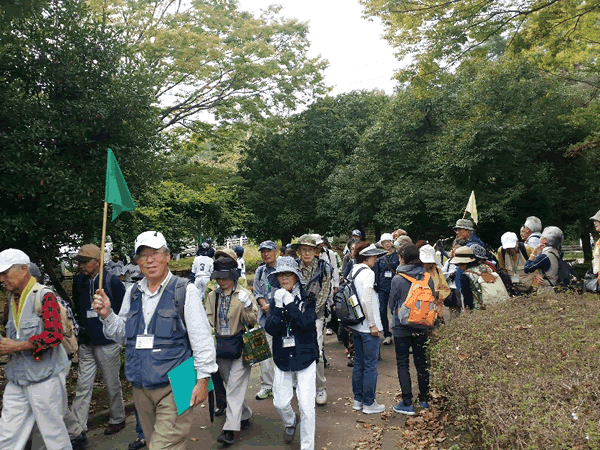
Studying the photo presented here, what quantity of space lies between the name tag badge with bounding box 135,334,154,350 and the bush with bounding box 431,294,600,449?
2.30 meters

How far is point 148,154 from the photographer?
8.55 m

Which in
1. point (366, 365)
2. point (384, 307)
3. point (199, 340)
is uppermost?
point (199, 340)

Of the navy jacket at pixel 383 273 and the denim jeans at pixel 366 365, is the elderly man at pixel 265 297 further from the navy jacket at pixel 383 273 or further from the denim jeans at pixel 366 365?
the navy jacket at pixel 383 273

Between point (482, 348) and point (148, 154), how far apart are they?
618cm

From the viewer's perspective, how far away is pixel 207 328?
3.61m

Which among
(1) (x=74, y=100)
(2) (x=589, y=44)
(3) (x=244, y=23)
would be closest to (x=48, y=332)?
Answer: (1) (x=74, y=100)

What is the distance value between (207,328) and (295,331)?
1.39 metres

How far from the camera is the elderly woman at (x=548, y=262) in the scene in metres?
7.06

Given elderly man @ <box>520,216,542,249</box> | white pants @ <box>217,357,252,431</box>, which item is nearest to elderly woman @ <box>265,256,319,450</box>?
white pants @ <box>217,357,252,431</box>

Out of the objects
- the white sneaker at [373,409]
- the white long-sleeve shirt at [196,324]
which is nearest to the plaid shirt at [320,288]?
the white sneaker at [373,409]

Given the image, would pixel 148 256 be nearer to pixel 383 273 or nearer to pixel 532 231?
pixel 383 273

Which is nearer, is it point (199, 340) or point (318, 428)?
point (199, 340)

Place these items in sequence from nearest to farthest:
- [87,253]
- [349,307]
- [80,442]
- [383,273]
→ [80,442] → [87,253] → [349,307] → [383,273]

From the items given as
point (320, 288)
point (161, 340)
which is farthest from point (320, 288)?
point (161, 340)
